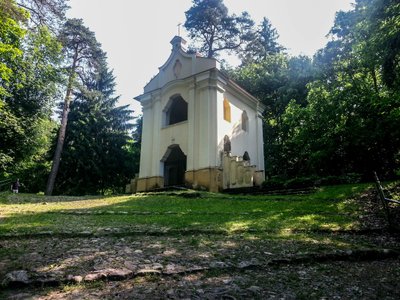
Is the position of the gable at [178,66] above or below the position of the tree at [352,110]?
above

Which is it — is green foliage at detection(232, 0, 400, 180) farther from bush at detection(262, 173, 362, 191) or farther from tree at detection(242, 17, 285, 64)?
tree at detection(242, 17, 285, 64)

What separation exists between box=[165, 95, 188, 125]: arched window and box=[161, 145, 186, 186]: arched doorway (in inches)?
90.2

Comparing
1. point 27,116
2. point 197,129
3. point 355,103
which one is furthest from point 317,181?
point 27,116

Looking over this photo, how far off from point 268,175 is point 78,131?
17.2m

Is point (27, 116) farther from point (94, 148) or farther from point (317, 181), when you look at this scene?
point (317, 181)

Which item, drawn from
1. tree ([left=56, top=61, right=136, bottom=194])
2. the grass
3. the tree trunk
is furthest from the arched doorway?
the grass

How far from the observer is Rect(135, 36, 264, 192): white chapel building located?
2020 cm

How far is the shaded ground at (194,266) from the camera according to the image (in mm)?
3631

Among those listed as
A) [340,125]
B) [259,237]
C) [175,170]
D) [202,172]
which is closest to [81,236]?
[259,237]

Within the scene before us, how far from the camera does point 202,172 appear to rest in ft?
65.7

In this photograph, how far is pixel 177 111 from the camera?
82.2 ft

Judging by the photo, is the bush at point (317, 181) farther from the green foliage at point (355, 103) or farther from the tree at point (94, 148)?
the tree at point (94, 148)

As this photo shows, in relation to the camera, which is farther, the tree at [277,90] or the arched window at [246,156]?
the tree at [277,90]

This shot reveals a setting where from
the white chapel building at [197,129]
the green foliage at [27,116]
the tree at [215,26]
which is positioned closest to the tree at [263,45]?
the tree at [215,26]
